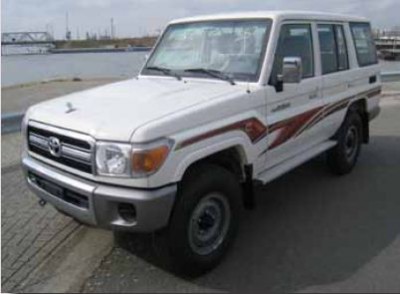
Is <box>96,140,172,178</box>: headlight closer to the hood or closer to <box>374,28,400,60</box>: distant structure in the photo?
the hood

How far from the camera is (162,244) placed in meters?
4.24

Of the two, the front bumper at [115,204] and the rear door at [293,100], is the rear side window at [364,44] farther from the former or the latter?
the front bumper at [115,204]

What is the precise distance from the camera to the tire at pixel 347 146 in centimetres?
684

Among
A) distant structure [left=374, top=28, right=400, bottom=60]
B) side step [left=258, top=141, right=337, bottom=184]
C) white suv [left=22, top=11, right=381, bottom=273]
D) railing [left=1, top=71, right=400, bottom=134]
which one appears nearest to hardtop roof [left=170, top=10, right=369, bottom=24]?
white suv [left=22, top=11, right=381, bottom=273]

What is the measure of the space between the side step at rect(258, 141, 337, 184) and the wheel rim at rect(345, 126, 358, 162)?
1.98 ft

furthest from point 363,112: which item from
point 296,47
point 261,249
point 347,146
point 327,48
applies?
point 261,249

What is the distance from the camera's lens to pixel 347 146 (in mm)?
7113

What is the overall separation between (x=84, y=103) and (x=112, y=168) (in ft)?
3.18

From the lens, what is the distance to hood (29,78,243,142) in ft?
12.9

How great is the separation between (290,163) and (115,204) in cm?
231

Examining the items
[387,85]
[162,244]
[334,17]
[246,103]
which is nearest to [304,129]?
[246,103]

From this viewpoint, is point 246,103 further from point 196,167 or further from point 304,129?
point 304,129

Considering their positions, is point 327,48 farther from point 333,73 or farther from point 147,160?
point 147,160

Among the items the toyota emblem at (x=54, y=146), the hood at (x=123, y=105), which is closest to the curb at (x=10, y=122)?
the hood at (x=123, y=105)
